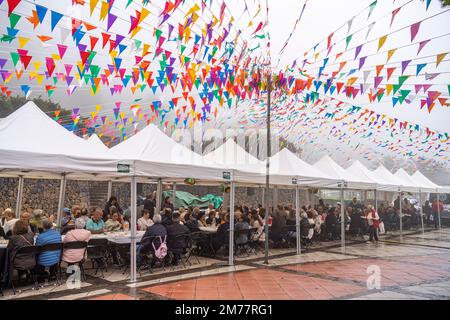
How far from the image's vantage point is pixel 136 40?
25.8ft

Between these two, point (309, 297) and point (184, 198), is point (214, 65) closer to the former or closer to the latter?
point (309, 297)

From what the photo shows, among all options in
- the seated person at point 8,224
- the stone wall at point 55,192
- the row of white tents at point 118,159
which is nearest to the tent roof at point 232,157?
the row of white tents at point 118,159

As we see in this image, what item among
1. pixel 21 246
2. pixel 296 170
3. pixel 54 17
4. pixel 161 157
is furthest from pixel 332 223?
pixel 54 17

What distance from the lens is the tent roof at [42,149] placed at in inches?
240

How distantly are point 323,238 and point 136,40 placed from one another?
33.6ft

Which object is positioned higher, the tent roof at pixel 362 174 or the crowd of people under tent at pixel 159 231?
the tent roof at pixel 362 174

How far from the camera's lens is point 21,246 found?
19.8 ft

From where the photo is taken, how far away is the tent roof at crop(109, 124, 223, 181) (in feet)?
24.5

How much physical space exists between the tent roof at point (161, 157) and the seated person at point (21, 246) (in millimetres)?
2232

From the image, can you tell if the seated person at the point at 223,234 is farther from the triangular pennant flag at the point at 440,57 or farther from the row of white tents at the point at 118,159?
the triangular pennant flag at the point at 440,57

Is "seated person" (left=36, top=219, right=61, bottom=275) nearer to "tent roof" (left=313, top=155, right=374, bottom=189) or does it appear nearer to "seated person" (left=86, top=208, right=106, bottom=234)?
"seated person" (left=86, top=208, right=106, bottom=234)

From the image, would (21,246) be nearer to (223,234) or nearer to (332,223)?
(223,234)

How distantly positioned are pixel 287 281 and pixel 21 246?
16.2 feet
